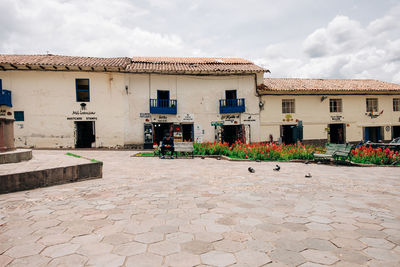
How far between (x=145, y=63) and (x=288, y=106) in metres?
12.5

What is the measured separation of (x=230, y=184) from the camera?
5223 millimetres

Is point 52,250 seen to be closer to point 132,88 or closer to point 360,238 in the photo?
point 360,238

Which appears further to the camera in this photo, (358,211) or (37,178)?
(37,178)

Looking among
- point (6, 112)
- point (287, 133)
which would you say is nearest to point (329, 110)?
point (287, 133)

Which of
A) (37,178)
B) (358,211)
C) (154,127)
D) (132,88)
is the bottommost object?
(358,211)

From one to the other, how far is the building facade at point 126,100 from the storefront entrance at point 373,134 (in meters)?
10.2

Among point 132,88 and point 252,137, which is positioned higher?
point 132,88

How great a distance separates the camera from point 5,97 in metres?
15.2

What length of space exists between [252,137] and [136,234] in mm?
16431

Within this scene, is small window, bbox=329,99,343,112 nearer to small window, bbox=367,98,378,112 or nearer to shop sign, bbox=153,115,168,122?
small window, bbox=367,98,378,112

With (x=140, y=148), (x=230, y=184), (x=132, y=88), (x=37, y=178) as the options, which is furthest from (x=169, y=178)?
(x=132, y=88)

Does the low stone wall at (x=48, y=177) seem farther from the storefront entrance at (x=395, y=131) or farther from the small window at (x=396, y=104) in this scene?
the small window at (x=396, y=104)

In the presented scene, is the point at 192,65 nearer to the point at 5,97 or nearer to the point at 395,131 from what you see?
the point at 5,97

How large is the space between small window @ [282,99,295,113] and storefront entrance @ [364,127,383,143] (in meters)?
7.17
